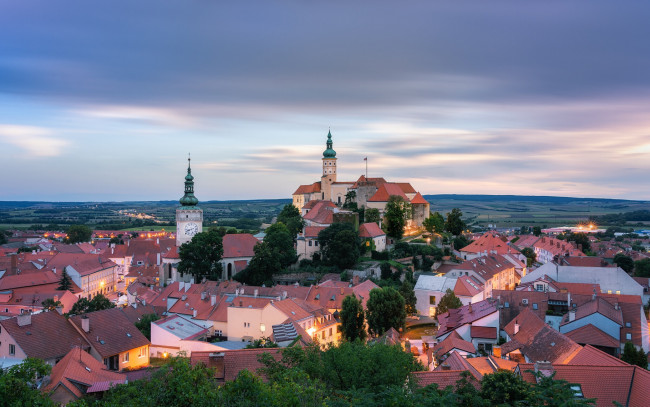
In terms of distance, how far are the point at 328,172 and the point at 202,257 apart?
3830cm

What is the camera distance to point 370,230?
6781 cm

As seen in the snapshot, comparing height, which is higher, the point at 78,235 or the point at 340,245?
the point at 340,245

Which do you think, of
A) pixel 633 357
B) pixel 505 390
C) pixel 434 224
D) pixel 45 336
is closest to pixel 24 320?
pixel 45 336

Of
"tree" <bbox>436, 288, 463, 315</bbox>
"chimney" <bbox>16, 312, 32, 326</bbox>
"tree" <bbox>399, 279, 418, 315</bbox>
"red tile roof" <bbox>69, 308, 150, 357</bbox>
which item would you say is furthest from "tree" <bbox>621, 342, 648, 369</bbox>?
"chimney" <bbox>16, 312, 32, 326</bbox>

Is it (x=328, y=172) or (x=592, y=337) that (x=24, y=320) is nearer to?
(x=592, y=337)

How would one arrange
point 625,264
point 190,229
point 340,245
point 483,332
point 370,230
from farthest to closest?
point 625,264 < point 190,229 < point 370,230 < point 340,245 < point 483,332

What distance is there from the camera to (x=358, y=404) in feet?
51.3

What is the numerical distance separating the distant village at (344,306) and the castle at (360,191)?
10.0 inches

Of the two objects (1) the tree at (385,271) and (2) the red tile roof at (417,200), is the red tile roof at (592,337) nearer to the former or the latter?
(1) the tree at (385,271)

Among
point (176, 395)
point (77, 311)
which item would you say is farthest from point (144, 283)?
point (176, 395)

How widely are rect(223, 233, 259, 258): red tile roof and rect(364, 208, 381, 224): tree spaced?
16993 millimetres

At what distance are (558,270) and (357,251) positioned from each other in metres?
21.3

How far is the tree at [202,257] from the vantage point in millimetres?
58844

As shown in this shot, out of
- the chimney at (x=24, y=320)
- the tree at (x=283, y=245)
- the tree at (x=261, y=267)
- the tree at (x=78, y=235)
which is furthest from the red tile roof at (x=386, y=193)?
the tree at (x=78, y=235)
